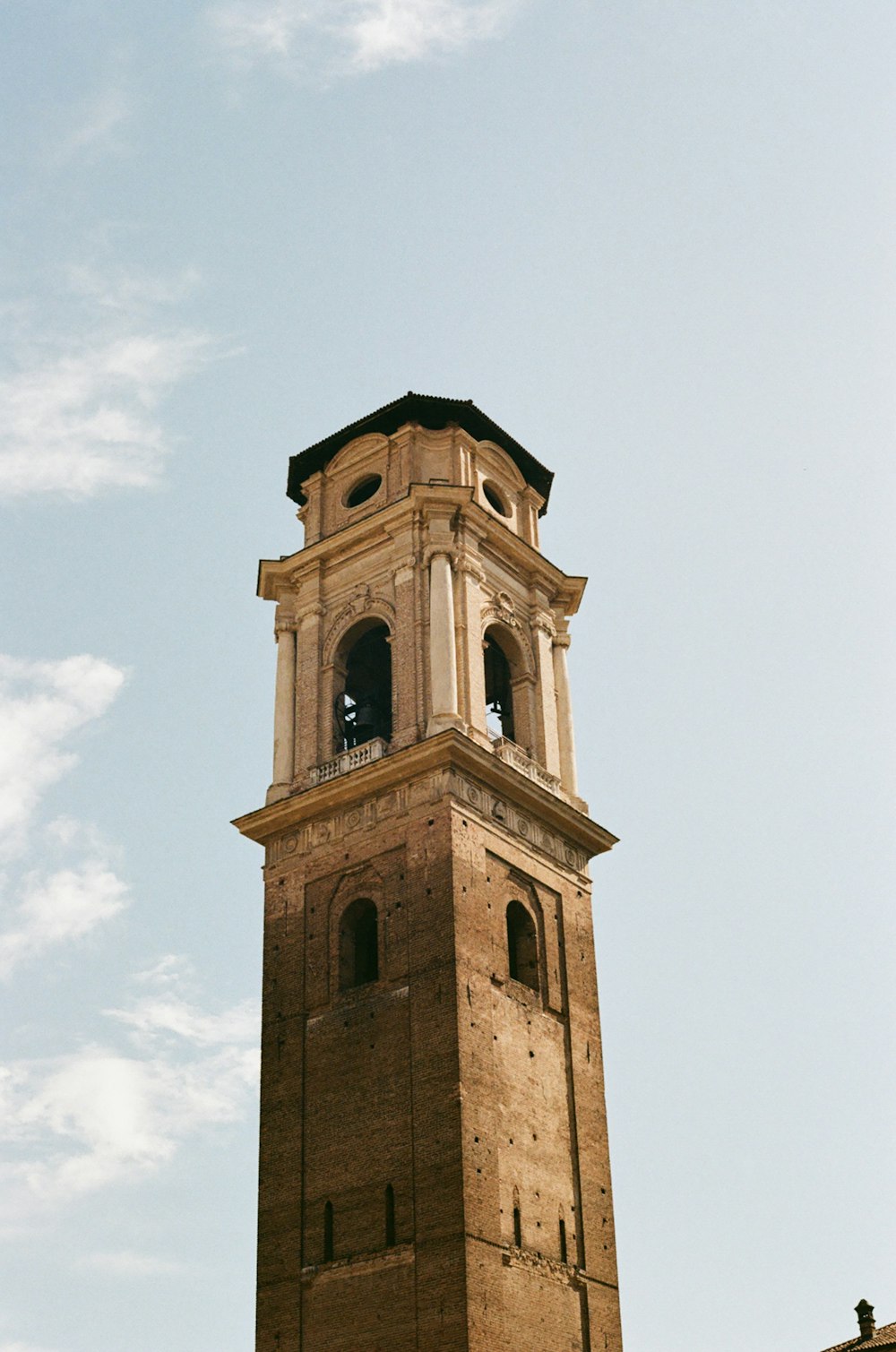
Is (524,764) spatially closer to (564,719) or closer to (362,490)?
(564,719)

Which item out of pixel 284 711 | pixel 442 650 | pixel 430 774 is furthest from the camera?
pixel 284 711

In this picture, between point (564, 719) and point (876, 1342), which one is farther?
point (564, 719)

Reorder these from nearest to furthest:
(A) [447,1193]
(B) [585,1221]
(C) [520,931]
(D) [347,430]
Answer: (A) [447,1193]
(B) [585,1221]
(C) [520,931]
(D) [347,430]

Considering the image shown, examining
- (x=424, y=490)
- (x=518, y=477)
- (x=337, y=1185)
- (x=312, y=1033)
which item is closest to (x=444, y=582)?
(x=424, y=490)

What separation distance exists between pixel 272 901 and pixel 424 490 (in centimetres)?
1031

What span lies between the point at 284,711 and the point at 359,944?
650cm

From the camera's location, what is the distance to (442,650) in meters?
35.8

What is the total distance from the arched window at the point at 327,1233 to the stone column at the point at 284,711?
31.4 ft

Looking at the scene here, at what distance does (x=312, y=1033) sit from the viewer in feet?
109

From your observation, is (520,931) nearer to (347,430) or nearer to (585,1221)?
(585,1221)

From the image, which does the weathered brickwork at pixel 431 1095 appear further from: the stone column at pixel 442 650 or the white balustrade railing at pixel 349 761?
the stone column at pixel 442 650

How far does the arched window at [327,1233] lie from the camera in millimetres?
30547

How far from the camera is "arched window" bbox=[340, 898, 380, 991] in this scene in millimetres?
34031

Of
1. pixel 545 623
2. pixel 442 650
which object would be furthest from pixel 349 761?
pixel 545 623
